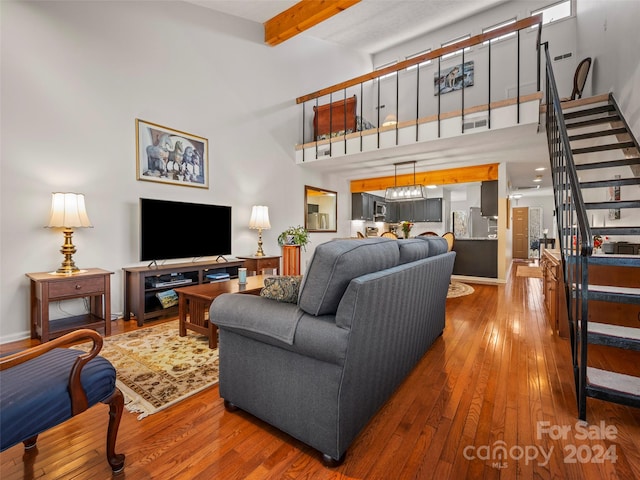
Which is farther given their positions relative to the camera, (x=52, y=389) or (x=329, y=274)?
(x=329, y=274)

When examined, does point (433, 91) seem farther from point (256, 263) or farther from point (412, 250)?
point (412, 250)

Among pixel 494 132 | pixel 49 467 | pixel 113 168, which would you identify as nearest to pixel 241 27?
pixel 113 168

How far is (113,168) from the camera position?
11.2ft

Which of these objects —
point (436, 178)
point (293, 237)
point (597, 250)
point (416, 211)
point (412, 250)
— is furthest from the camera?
point (416, 211)

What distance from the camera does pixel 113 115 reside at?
3.40 meters

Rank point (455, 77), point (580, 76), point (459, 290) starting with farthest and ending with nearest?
point (455, 77) → point (459, 290) → point (580, 76)

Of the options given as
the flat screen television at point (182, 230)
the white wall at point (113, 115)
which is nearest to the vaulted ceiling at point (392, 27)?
the white wall at point (113, 115)

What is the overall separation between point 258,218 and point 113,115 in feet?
7.28

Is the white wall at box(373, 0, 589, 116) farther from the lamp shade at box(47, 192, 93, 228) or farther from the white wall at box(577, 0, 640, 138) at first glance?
the lamp shade at box(47, 192, 93, 228)

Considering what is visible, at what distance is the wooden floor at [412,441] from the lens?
1.27 m

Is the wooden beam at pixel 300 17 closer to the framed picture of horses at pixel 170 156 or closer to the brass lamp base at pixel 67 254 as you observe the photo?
the framed picture of horses at pixel 170 156

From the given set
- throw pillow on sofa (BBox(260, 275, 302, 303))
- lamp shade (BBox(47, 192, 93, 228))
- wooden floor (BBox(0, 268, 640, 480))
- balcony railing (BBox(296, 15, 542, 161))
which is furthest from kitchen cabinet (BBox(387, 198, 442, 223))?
throw pillow on sofa (BBox(260, 275, 302, 303))

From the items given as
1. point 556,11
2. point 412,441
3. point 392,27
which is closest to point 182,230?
point 412,441

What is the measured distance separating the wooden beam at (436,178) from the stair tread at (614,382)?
5.00m
